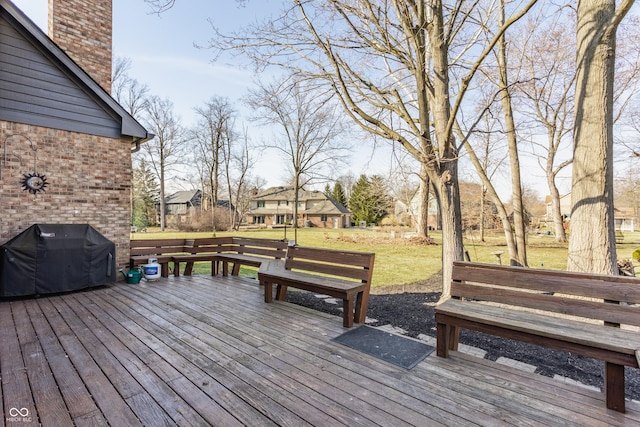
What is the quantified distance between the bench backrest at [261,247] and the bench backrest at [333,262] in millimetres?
1487

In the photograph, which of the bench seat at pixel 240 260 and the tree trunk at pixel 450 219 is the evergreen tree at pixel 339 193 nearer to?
the bench seat at pixel 240 260

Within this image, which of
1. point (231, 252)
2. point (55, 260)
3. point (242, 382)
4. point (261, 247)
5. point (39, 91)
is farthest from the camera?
point (231, 252)

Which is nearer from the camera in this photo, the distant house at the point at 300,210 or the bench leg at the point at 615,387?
the bench leg at the point at 615,387

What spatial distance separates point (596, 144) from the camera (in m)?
4.58

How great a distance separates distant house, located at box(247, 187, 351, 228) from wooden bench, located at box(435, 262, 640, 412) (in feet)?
144

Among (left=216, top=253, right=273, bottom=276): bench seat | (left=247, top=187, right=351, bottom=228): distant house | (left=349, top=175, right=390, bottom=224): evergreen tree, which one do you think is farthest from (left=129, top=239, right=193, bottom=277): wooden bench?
(left=247, top=187, right=351, bottom=228): distant house

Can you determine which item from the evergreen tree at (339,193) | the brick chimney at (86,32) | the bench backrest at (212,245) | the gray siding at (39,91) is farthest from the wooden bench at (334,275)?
the evergreen tree at (339,193)

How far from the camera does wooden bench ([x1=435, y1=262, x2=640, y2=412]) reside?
90.2 inches

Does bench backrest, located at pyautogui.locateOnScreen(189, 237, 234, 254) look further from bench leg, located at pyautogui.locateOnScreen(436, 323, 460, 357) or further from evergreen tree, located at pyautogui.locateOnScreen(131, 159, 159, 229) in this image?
evergreen tree, located at pyautogui.locateOnScreen(131, 159, 159, 229)

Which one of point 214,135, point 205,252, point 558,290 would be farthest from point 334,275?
point 214,135

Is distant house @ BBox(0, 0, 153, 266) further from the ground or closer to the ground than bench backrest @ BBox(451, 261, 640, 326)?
further from the ground

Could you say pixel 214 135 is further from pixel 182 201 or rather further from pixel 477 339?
pixel 477 339

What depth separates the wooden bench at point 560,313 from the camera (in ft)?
7.52

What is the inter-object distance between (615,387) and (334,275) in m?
3.12
